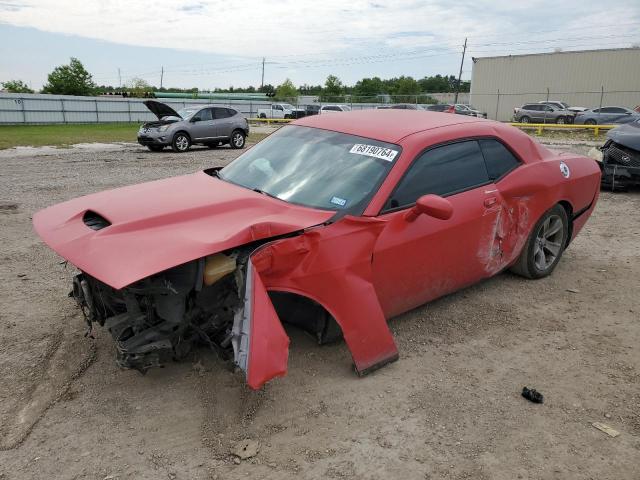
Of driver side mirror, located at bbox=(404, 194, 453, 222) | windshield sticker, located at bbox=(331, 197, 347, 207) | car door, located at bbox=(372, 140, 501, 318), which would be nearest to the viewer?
driver side mirror, located at bbox=(404, 194, 453, 222)

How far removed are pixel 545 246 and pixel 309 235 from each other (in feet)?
9.80

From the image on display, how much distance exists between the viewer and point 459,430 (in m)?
2.84

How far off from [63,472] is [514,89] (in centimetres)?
5307

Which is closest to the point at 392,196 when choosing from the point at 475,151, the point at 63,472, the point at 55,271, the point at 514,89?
the point at 475,151

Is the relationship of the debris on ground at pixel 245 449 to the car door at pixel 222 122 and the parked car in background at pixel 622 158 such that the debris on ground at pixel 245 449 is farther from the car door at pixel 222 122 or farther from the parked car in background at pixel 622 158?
the car door at pixel 222 122

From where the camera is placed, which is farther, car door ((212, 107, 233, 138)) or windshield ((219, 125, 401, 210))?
car door ((212, 107, 233, 138))

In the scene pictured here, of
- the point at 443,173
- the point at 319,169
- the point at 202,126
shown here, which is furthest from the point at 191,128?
the point at 443,173

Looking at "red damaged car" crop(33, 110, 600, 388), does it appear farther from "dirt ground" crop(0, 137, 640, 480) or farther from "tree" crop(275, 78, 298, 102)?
"tree" crop(275, 78, 298, 102)

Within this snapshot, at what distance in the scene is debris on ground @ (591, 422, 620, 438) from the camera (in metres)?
2.83

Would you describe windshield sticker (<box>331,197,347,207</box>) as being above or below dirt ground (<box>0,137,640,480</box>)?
above

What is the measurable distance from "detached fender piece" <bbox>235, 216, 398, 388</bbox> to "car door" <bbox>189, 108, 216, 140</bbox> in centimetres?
1483

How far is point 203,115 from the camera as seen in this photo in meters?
17.3

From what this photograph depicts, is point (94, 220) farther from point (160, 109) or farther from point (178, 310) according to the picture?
point (160, 109)

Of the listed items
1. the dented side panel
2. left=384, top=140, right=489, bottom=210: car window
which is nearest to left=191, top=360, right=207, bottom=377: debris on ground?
the dented side panel
